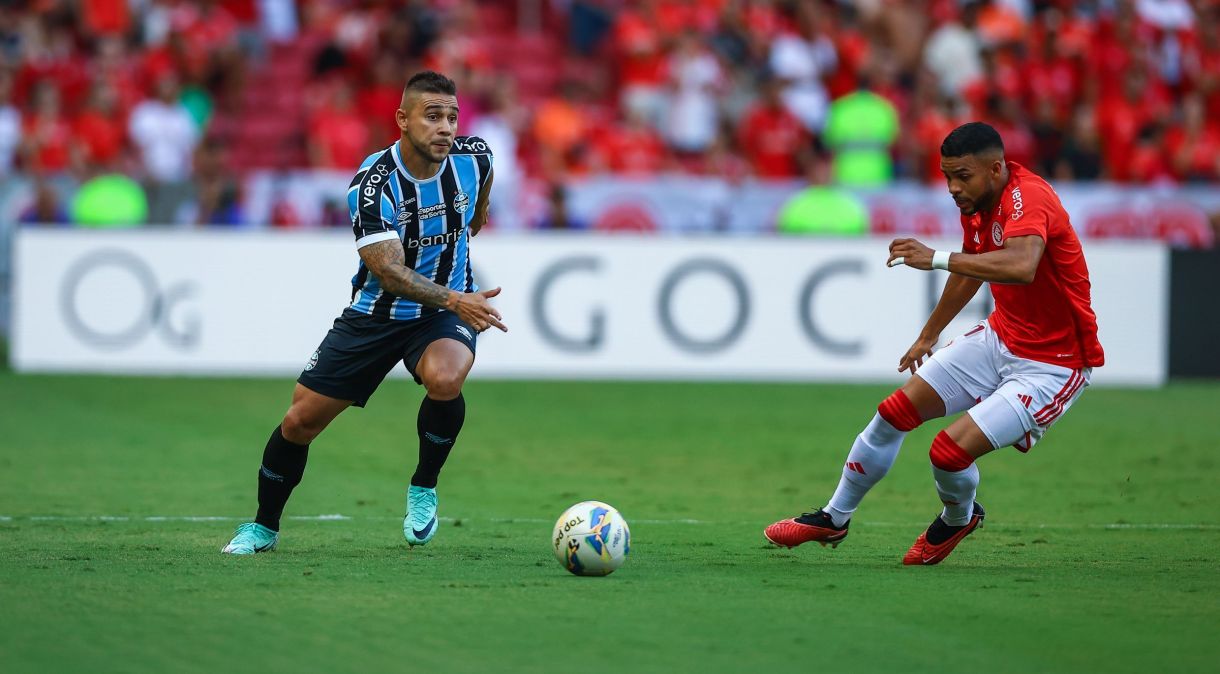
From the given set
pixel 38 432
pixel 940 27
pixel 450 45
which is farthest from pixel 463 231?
pixel 940 27

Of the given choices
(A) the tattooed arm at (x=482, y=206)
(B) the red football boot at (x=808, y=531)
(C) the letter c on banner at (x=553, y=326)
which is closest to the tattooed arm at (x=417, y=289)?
(A) the tattooed arm at (x=482, y=206)

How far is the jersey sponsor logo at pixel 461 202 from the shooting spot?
777 centimetres

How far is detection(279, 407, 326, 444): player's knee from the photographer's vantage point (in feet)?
24.5

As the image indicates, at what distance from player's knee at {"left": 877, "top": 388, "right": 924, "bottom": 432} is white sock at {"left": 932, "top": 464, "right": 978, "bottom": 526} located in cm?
26

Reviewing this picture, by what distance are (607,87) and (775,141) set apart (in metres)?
2.72

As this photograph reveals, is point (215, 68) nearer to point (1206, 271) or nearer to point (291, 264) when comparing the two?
point (291, 264)

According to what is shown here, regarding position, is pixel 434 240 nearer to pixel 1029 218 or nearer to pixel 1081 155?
pixel 1029 218

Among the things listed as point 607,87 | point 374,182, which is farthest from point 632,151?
point 374,182

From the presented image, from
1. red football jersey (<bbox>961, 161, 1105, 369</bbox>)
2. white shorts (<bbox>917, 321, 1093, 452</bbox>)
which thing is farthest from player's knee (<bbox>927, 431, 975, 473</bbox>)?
red football jersey (<bbox>961, 161, 1105, 369</bbox>)

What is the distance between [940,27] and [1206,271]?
20.4ft

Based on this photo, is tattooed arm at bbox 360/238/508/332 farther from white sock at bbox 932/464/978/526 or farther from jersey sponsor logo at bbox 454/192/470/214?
white sock at bbox 932/464/978/526

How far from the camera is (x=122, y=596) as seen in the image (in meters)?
6.19

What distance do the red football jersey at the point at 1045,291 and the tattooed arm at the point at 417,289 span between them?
7.11 feet

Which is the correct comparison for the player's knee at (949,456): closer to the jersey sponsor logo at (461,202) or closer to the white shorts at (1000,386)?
the white shorts at (1000,386)
